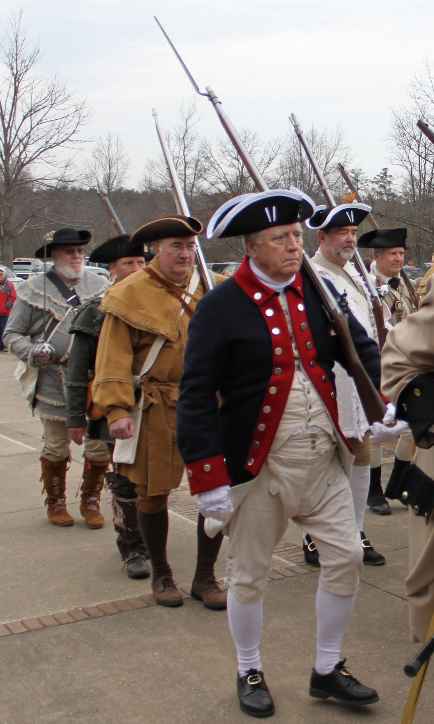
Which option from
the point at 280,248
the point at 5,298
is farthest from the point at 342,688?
the point at 5,298

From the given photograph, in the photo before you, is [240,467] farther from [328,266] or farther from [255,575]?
[328,266]

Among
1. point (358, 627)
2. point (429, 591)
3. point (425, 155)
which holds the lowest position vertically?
point (358, 627)

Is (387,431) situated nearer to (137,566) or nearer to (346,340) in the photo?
(346,340)

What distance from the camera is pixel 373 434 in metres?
3.38

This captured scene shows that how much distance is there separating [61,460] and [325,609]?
3.06 metres

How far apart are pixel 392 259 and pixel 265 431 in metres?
3.60

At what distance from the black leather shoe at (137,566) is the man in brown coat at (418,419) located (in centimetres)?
224

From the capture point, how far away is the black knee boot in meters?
5.18

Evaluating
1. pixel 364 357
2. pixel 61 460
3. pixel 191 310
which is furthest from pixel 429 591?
pixel 61 460

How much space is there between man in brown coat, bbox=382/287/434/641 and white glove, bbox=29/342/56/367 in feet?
11.2

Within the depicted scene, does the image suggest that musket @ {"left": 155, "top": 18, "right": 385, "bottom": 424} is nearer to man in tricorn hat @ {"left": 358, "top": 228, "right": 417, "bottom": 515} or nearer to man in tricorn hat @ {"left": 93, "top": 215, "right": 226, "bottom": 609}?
man in tricorn hat @ {"left": 93, "top": 215, "right": 226, "bottom": 609}

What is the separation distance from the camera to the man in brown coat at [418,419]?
110 inches

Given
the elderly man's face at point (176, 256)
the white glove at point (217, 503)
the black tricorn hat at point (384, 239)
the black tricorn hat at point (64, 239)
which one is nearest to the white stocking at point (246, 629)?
the white glove at point (217, 503)

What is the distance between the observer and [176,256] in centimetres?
469
